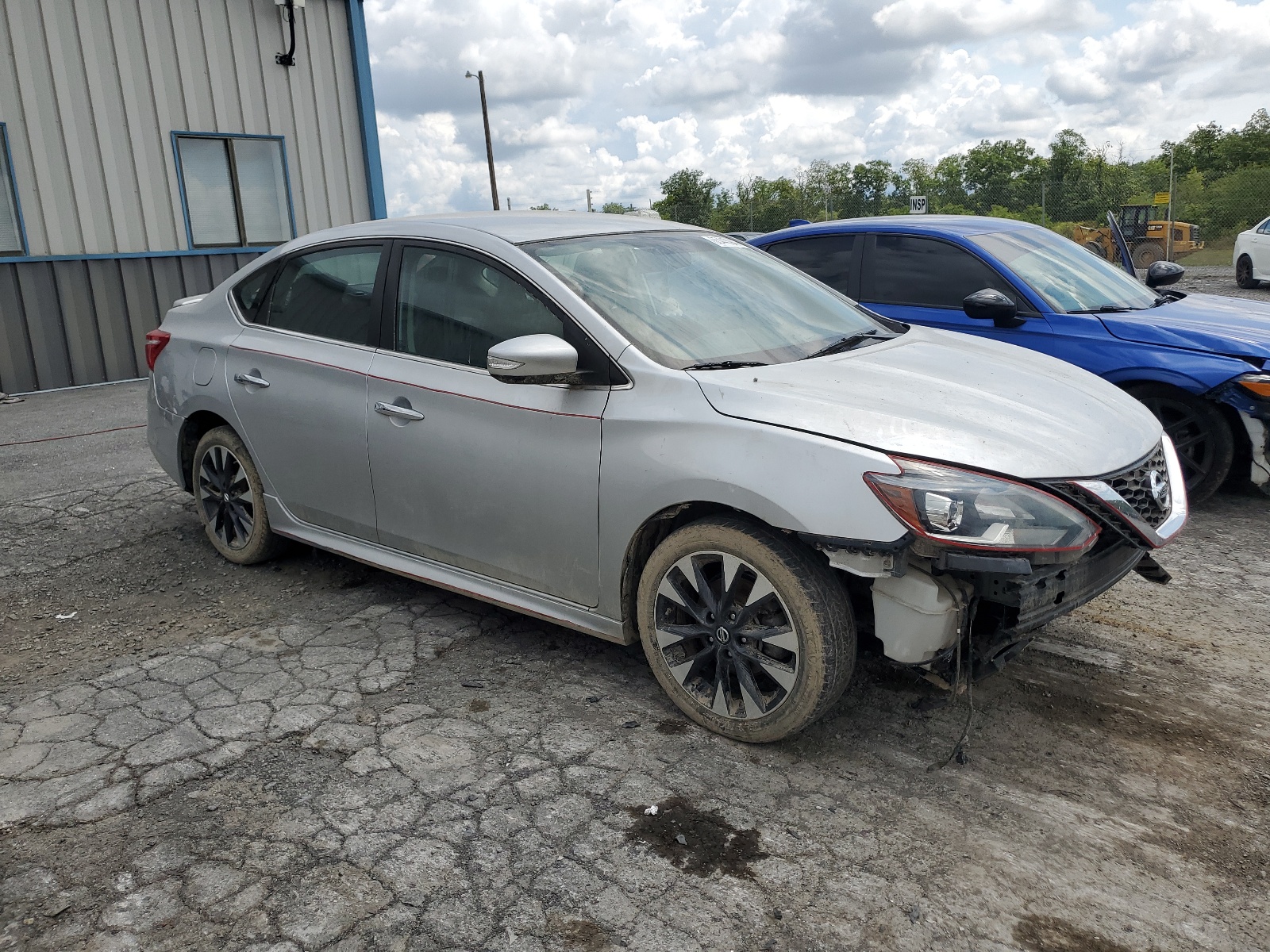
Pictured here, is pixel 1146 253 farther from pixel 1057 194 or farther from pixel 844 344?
pixel 844 344

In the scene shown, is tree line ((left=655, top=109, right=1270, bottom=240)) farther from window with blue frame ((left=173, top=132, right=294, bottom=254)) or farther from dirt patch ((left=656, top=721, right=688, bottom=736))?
dirt patch ((left=656, top=721, right=688, bottom=736))

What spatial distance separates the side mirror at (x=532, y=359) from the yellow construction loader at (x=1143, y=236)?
21437 mm

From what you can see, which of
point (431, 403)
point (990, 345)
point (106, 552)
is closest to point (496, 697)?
point (431, 403)

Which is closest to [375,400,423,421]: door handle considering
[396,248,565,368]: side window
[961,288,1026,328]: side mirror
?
[396,248,565,368]: side window

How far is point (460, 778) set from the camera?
2.96 metres

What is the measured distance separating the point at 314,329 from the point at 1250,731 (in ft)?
12.7

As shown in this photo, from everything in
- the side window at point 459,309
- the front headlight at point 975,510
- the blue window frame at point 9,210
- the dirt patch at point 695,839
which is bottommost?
the dirt patch at point 695,839

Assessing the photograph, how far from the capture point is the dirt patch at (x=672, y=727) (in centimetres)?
321

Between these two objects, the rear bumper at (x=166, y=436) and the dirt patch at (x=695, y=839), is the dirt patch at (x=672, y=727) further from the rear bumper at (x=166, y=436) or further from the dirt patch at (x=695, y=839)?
the rear bumper at (x=166, y=436)

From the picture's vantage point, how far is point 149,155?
1042 centimetres

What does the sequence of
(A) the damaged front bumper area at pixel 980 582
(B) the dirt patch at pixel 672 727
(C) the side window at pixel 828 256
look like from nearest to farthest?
1. (A) the damaged front bumper area at pixel 980 582
2. (B) the dirt patch at pixel 672 727
3. (C) the side window at pixel 828 256

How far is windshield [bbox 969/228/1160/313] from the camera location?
225 inches

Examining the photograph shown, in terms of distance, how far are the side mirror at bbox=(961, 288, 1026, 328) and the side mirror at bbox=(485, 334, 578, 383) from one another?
10.3 ft

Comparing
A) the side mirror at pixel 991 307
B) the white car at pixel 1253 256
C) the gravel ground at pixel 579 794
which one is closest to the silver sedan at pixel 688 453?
the gravel ground at pixel 579 794
